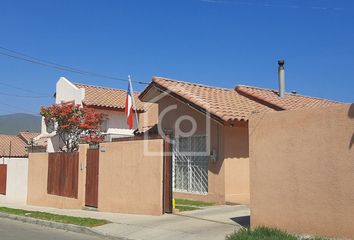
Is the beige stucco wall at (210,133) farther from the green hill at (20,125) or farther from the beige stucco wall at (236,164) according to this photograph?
the green hill at (20,125)

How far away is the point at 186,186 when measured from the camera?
18094 mm

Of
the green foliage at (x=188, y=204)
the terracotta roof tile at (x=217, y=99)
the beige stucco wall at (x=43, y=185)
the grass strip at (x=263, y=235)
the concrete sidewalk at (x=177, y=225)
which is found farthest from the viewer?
the beige stucco wall at (x=43, y=185)

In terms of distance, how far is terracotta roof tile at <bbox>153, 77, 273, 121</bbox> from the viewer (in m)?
15.9

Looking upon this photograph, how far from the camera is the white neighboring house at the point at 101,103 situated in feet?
91.4

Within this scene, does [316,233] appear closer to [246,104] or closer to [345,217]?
[345,217]

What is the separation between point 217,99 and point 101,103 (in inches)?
459

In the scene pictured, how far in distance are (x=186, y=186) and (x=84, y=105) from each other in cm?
1101

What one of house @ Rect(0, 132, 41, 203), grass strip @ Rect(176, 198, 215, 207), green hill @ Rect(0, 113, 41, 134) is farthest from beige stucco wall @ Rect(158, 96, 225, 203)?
green hill @ Rect(0, 113, 41, 134)

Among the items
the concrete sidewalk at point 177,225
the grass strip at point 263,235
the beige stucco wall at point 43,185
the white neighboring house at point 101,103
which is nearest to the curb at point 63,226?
the concrete sidewalk at point 177,225

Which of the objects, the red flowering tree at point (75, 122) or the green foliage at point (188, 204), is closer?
the green foliage at point (188, 204)

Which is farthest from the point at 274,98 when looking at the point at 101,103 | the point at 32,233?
the point at 101,103

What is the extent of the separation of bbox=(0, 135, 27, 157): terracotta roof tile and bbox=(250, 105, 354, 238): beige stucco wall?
37020mm

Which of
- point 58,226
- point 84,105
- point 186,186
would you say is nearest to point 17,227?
point 58,226

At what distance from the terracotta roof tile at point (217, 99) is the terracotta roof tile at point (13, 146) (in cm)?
2914
